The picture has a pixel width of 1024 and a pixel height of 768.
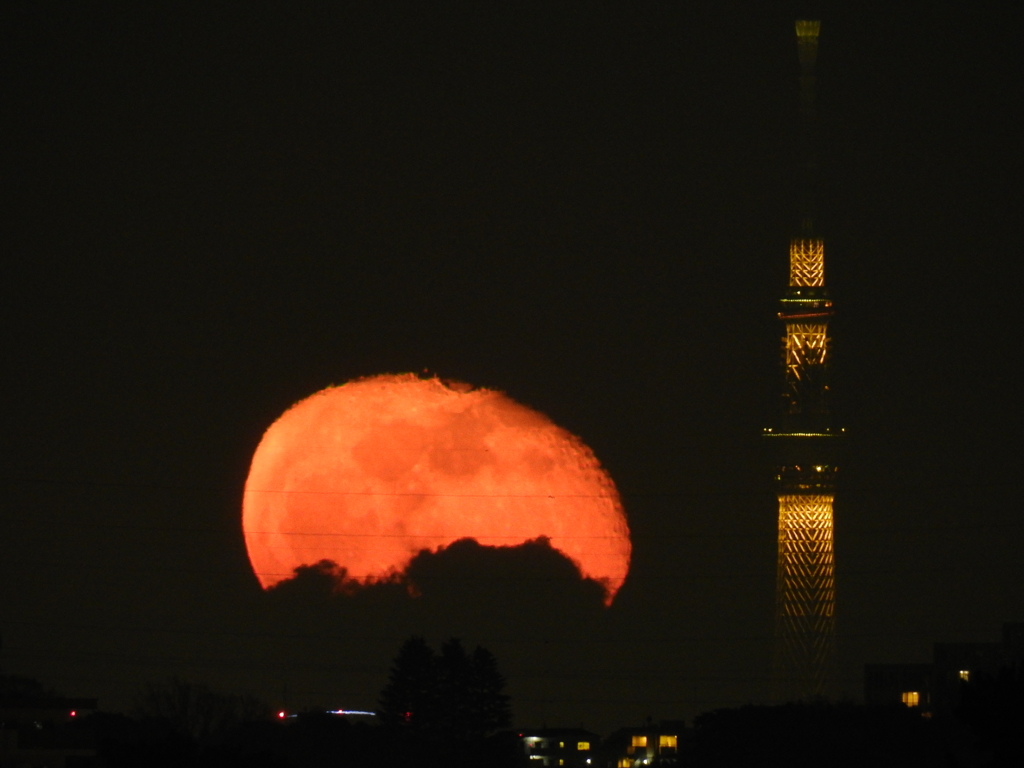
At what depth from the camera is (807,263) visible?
158250 mm

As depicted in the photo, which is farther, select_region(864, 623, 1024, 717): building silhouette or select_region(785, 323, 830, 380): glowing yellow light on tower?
select_region(785, 323, 830, 380): glowing yellow light on tower

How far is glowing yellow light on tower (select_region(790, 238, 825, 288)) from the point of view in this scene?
158000mm

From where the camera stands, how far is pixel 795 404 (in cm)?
16050

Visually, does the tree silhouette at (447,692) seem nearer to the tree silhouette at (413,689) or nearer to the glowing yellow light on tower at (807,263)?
the tree silhouette at (413,689)

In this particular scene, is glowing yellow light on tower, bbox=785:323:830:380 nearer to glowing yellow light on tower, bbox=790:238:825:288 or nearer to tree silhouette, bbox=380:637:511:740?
glowing yellow light on tower, bbox=790:238:825:288

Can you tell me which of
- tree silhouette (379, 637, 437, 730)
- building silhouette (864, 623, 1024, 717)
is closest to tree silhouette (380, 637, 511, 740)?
tree silhouette (379, 637, 437, 730)

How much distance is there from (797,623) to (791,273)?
28.0 meters

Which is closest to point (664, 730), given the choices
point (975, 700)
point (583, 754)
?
point (583, 754)

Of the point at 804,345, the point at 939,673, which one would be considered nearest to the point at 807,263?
the point at 804,345

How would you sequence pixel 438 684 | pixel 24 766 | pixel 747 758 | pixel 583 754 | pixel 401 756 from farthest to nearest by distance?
pixel 583 754, pixel 438 684, pixel 401 756, pixel 747 758, pixel 24 766

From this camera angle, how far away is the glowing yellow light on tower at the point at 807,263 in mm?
158000

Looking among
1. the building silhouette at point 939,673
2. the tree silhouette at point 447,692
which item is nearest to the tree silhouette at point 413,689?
the tree silhouette at point 447,692

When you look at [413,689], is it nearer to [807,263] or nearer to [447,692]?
[447,692]

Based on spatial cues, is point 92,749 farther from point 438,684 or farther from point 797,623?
point 797,623
